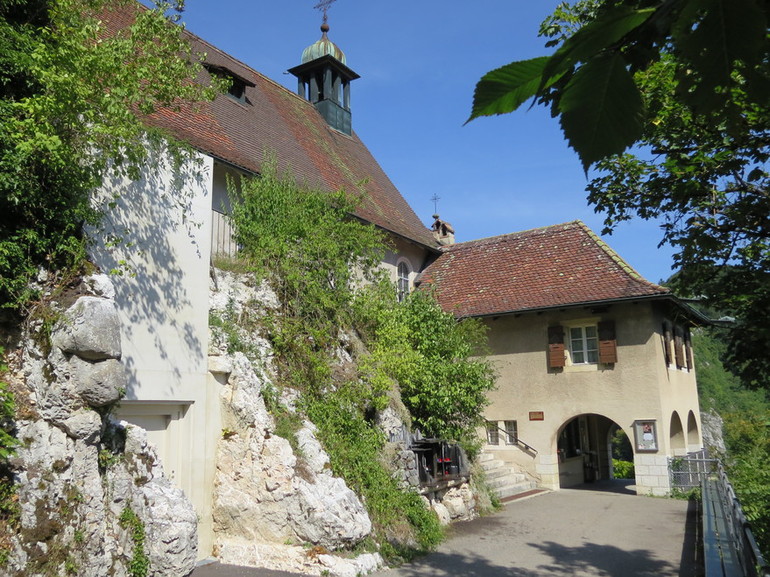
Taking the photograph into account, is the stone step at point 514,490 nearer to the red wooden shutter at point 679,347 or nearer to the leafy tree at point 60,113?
the red wooden shutter at point 679,347

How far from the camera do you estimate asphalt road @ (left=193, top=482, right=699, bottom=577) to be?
904 centimetres

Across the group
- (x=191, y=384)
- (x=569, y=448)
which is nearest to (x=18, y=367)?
(x=191, y=384)

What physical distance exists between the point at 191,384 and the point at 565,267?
13.2 meters

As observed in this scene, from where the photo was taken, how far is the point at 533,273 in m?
19.8

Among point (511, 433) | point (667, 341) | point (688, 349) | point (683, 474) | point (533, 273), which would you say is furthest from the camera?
point (688, 349)

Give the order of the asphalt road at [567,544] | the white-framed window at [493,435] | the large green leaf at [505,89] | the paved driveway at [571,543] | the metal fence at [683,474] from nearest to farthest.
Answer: the large green leaf at [505,89], the asphalt road at [567,544], the paved driveway at [571,543], the metal fence at [683,474], the white-framed window at [493,435]

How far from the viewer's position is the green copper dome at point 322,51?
73.3ft

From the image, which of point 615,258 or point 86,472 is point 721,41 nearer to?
point 86,472

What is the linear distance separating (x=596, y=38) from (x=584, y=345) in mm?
18266

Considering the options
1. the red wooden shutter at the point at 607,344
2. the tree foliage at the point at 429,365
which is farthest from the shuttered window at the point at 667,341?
the tree foliage at the point at 429,365

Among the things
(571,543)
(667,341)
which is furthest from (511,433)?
(571,543)

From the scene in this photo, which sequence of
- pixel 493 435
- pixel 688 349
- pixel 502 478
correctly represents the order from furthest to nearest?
1. pixel 688 349
2. pixel 493 435
3. pixel 502 478

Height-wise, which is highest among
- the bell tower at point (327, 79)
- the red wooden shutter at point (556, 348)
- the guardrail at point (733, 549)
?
the bell tower at point (327, 79)

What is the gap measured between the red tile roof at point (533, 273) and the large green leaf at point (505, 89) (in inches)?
655
